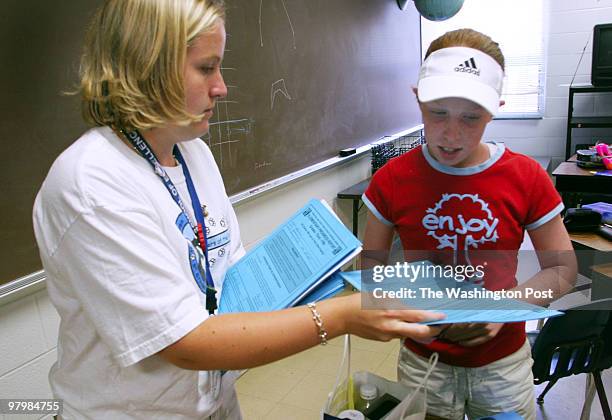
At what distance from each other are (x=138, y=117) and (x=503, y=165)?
2.59ft

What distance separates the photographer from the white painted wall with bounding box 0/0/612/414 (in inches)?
54.9

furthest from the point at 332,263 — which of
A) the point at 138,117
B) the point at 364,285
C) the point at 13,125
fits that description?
the point at 13,125

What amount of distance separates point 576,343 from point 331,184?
2049 millimetres

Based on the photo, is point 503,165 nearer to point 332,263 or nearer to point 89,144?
point 332,263

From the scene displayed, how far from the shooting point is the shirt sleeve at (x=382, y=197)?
1162 mm

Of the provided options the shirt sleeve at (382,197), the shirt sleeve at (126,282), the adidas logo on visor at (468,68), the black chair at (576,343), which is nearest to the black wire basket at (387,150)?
the black chair at (576,343)

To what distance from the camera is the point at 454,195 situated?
1081 mm

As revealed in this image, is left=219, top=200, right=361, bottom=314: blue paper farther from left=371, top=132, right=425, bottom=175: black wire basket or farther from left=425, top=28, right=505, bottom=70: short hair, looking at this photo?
left=371, top=132, right=425, bottom=175: black wire basket

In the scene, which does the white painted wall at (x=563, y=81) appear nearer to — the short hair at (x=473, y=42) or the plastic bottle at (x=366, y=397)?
the short hair at (x=473, y=42)

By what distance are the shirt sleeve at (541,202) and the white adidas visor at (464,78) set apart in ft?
0.63

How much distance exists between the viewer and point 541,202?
104cm

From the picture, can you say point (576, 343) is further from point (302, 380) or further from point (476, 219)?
point (302, 380)

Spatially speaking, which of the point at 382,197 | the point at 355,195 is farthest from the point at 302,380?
the point at 382,197

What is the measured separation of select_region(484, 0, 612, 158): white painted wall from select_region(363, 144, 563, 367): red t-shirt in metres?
4.63
